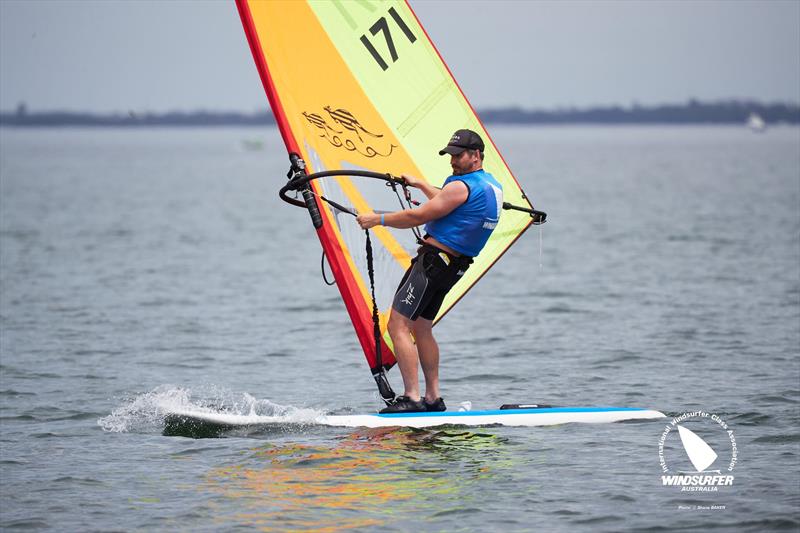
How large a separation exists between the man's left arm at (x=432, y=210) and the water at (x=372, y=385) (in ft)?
5.10

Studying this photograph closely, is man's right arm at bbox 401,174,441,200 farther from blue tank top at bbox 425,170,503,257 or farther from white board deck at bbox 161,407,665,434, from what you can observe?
white board deck at bbox 161,407,665,434

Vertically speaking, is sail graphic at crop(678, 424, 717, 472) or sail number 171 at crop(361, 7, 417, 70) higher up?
sail number 171 at crop(361, 7, 417, 70)

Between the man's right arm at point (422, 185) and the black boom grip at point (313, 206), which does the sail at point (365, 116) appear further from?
the man's right arm at point (422, 185)

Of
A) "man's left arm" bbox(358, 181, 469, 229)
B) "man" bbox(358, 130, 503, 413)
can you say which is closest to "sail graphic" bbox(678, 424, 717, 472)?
"man" bbox(358, 130, 503, 413)

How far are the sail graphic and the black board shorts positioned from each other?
1.99 metres

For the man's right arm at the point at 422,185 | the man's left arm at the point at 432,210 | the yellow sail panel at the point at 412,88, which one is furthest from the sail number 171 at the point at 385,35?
the man's left arm at the point at 432,210

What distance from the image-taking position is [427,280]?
874 centimetres

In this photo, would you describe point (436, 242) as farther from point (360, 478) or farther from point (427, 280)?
point (360, 478)

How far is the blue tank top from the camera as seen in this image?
8570 millimetres

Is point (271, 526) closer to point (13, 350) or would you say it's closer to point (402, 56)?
point (402, 56)

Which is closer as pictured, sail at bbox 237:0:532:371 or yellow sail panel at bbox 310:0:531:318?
sail at bbox 237:0:532:371

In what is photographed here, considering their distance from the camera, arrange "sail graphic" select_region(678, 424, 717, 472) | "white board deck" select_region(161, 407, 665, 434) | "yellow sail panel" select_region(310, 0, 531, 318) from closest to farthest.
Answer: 1. "sail graphic" select_region(678, 424, 717, 472)
2. "white board deck" select_region(161, 407, 665, 434)
3. "yellow sail panel" select_region(310, 0, 531, 318)

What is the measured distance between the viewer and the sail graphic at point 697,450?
8.21 metres

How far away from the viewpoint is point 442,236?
8719mm
